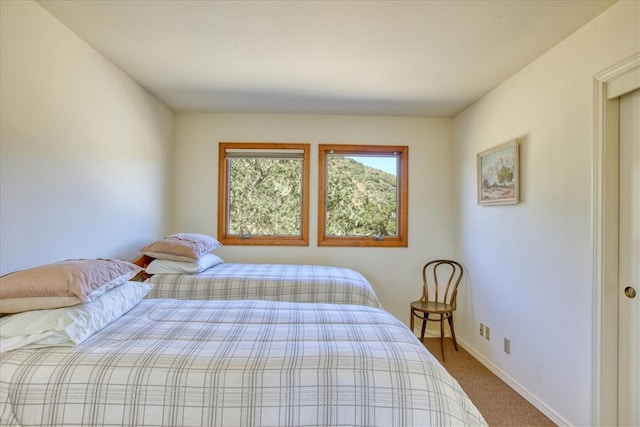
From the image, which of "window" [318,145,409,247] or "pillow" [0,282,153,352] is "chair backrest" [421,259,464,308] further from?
"pillow" [0,282,153,352]

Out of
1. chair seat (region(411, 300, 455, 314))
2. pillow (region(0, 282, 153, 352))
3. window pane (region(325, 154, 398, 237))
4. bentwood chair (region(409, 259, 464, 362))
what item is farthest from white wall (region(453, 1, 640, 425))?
pillow (region(0, 282, 153, 352))

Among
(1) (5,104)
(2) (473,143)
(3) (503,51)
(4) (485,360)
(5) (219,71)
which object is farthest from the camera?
(2) (473,143)

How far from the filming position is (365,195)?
11.6 ft

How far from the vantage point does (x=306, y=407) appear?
1.00 metres

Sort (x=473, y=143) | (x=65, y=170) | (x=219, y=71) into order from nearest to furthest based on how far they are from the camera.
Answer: (x=65, y=170) → (x=219, y=71) → (x=473, y=143)

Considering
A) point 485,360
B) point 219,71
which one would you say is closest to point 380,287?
point 485,360

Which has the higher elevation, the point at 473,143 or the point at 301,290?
the point at 473,143

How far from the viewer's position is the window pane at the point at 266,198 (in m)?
3.51

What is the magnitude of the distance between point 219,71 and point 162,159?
127cm

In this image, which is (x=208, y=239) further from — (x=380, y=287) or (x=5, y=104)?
(x=380, y=287)

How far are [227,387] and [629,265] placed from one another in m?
2.10

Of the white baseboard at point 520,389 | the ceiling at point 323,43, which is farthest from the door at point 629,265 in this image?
the ceiling at point 323,43

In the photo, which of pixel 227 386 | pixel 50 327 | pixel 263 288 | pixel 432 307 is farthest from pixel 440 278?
pixel 50 327

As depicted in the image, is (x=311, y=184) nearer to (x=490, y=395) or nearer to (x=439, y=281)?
(x=439, y=281)
